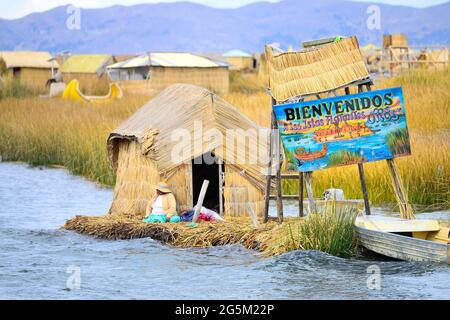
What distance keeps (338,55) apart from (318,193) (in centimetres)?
496

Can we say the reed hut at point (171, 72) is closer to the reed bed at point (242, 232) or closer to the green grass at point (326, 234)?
the reed bed at point (242, 232)

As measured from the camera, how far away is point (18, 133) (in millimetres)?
25703

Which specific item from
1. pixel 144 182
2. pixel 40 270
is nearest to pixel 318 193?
pixel 144 182

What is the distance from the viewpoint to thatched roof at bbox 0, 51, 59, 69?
2279 inches

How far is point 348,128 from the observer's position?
45.3 feet

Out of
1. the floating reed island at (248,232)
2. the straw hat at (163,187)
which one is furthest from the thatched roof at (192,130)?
the floating reed island at (248,232)

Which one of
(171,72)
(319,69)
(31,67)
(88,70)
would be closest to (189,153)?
(319,69)

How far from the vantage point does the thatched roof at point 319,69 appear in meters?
13.9

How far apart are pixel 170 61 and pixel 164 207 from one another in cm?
3486

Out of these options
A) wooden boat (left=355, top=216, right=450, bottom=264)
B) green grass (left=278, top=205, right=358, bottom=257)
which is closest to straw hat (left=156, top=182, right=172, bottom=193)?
green grass (left=278, top=205, right=358, bottom=257)

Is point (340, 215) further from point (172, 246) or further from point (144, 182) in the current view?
point (144, 182)

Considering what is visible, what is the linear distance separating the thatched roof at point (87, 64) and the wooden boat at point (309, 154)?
43642mm

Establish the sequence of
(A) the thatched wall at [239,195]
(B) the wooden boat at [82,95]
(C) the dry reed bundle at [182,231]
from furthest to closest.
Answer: (B) the wooden boat at [82,95] < (A) the thatched wall at [239,195] < (C) the dry reed bundle at [182,231]

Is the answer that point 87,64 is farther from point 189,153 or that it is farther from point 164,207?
point 164,207
